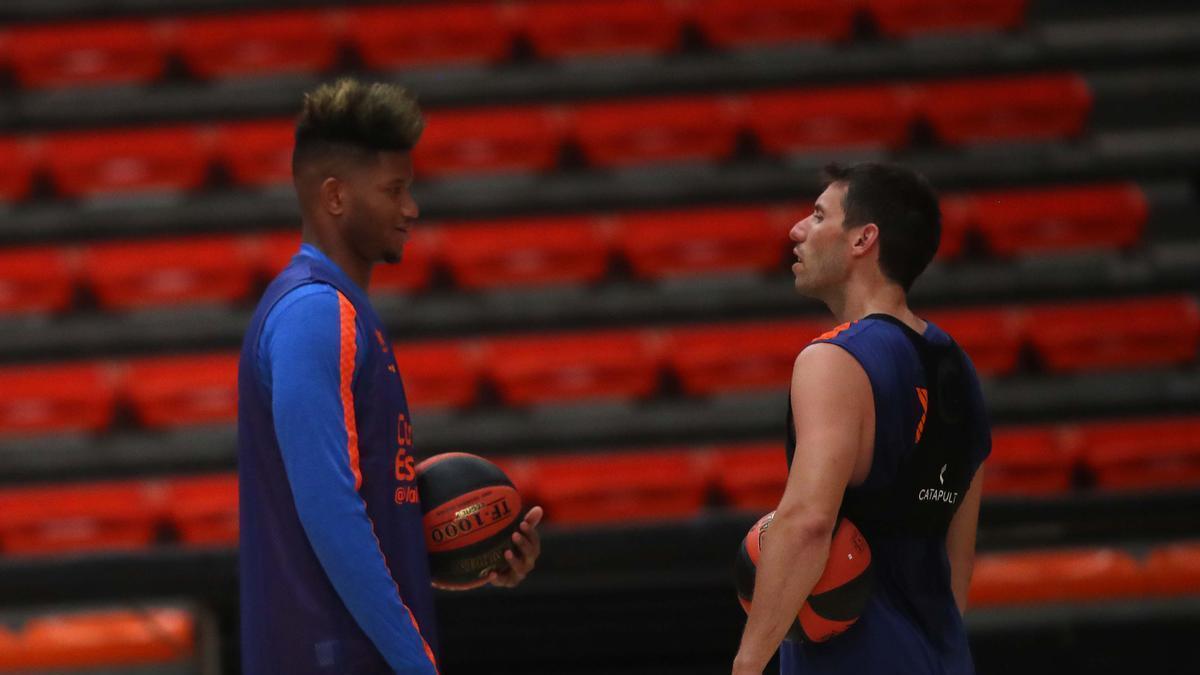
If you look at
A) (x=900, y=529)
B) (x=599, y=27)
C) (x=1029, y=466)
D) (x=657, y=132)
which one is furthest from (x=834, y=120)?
(x=900, y=529)

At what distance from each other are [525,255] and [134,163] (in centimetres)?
211

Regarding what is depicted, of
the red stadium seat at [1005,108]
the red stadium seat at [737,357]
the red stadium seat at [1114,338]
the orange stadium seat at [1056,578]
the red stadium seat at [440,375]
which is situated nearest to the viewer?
the orange stadium seat at [1056,578]

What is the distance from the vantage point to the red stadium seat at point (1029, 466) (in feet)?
20.9

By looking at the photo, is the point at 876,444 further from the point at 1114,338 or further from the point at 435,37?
the point at 435,37

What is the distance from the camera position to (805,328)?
6793 mm

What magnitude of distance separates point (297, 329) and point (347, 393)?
13 centimetres

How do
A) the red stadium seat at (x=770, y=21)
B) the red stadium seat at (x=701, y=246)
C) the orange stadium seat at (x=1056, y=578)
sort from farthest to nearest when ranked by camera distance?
the red stadium seat at (x=770, y=21) < the red stadium seat at (x=701, y=246) < the orange stadium seat at (x=1056, y=578)

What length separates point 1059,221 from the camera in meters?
7.15

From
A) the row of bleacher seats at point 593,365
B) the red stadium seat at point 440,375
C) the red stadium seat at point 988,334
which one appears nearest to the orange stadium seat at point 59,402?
the row of bleacher seats at point 593,365

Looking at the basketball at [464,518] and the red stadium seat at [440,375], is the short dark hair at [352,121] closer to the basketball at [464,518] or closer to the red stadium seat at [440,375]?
the basketball at [464,518]

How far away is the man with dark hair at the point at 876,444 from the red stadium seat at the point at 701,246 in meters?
4.35

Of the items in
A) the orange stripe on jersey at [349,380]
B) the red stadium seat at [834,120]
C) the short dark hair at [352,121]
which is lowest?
the orange stripe on jersey at [349,380]

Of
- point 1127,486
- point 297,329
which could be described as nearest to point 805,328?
point 1127,486

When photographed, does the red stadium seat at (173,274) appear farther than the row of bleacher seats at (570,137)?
No
